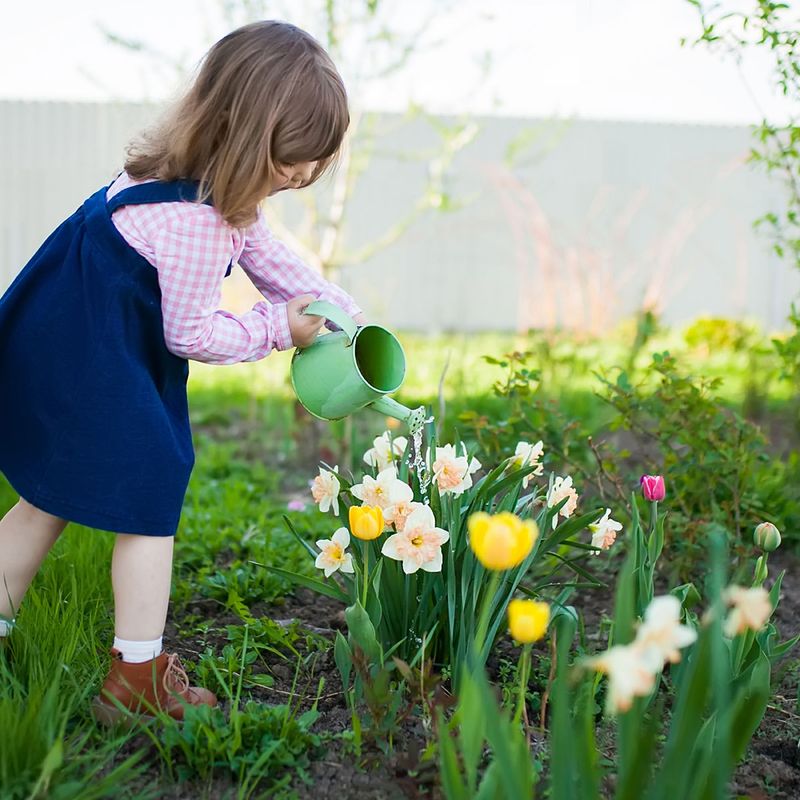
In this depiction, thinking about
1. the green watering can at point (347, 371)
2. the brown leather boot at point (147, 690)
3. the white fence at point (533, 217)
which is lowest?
the brown leather boot at point (147, 690)

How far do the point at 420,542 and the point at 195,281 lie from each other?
22.7 inches

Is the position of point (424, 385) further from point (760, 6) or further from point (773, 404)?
point (760, 6)

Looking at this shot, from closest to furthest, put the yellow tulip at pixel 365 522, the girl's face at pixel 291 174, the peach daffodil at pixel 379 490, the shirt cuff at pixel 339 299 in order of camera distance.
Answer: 1. the yellow tulip at pixel 365 522
2. the peach daffodil at pixel 379 490
3. the girl's face at pixel 291 174
4. the shirt cuff at pixel 339 299

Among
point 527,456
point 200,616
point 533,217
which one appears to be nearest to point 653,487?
point 527,456

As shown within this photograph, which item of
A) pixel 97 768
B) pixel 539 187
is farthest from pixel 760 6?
pixel 539 187

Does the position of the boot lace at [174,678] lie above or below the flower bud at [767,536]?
below

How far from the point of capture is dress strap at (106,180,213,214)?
169cm

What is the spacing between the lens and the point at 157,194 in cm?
170

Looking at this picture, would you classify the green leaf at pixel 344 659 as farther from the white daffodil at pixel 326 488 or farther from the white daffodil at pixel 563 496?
the white daffodil at pixel 563 496

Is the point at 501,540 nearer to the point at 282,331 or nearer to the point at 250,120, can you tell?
the point at 282,331

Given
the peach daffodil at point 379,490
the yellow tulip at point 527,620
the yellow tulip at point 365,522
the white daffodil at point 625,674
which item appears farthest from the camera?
the peach daffodil at point 379,490

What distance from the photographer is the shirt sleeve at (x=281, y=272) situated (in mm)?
1940

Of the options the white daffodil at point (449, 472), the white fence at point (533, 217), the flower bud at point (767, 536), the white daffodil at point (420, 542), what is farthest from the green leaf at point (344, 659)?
the white fence at point (533, 217)

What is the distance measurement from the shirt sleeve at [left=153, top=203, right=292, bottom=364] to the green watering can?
0.15 metres
